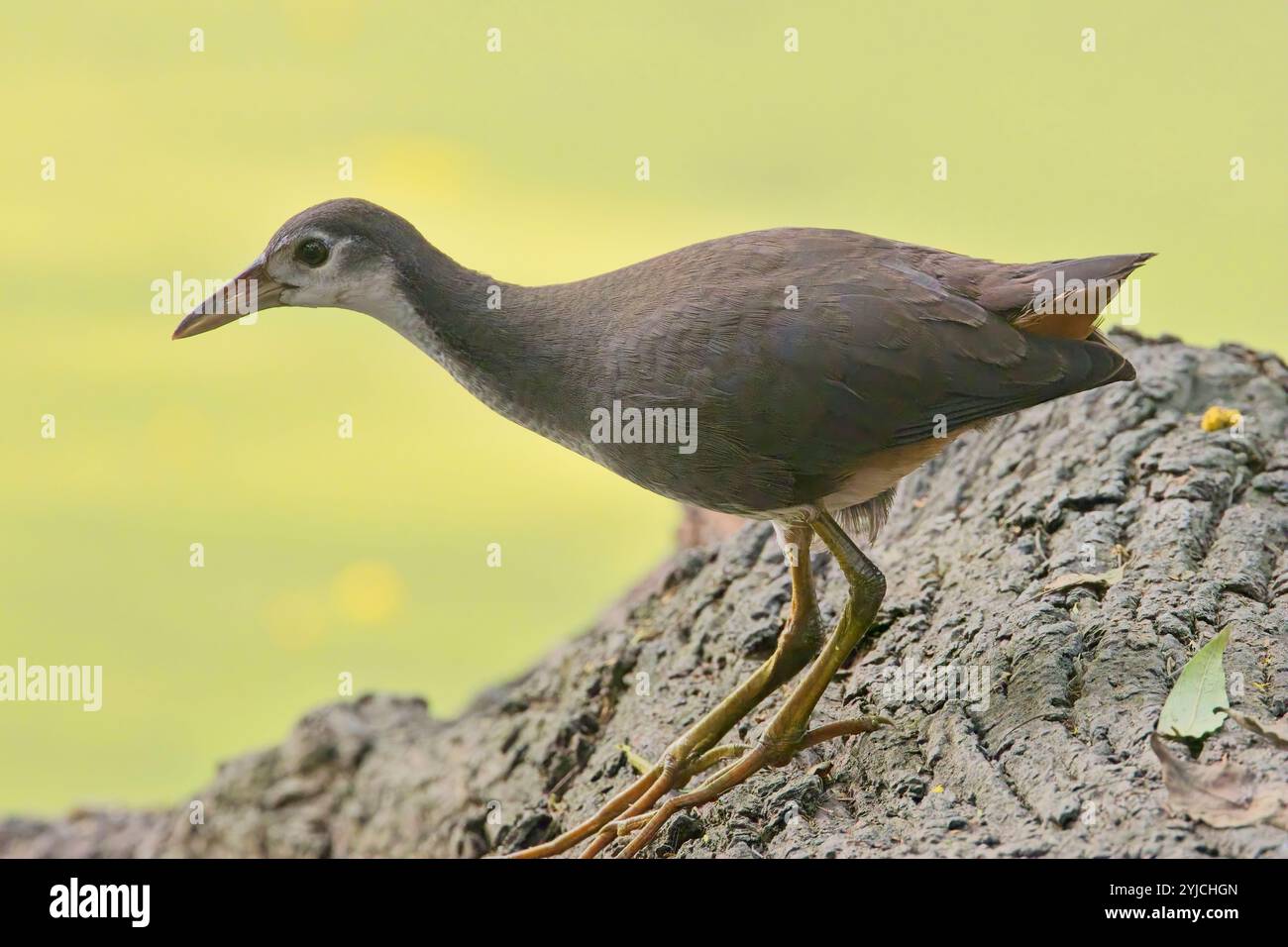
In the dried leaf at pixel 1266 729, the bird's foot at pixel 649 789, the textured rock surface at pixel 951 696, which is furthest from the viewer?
the bird's foot at pixel 649 789

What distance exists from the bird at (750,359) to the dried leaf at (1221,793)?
1.22 metres

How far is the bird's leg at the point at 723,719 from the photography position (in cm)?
489

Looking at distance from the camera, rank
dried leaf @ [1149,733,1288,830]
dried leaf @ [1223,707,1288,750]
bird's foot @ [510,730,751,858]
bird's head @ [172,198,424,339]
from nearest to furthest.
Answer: dried leaf @ [1149,733,1288,830] < dried leaf @ [1223,707,1288,750] < bird's head @ [172,198,424,339] < bird's foot @ [510,730,751,858]

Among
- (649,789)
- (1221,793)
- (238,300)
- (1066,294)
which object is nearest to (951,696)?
(649,789)

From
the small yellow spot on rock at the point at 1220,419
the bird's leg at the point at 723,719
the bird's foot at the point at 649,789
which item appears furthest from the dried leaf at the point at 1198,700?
the small yellow spot on rock at the point at 1220,419

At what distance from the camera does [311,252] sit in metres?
4.77

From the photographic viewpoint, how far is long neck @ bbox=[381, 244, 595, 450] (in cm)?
460

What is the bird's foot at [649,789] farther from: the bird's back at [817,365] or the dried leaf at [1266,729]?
the dried leaf at [1266,729]

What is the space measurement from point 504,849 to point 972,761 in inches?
83.5

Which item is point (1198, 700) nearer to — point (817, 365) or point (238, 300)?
point (817, 365)

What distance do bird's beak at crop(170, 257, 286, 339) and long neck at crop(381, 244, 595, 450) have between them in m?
0.46

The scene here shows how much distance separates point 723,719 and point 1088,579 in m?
1.35

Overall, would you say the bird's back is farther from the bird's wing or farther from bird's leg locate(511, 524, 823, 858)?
bird's leg locate(511, 524, 823, 858)

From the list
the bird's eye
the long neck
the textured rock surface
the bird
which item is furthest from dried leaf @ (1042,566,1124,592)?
the bird's eye
